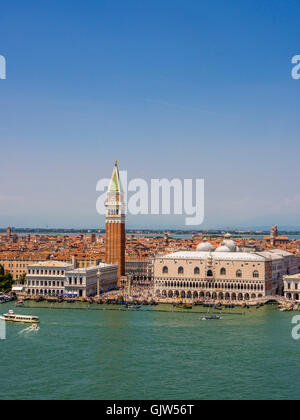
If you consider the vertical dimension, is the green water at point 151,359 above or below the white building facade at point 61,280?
below

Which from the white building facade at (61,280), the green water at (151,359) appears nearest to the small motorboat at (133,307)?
the green water at (151,359)

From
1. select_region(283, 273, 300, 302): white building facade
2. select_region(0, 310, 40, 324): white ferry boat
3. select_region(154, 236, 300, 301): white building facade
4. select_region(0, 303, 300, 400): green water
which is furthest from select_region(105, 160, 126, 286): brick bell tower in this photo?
select_region(0, 310, 40, 324): white ferry boat

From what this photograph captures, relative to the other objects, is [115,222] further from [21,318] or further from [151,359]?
[151,359]

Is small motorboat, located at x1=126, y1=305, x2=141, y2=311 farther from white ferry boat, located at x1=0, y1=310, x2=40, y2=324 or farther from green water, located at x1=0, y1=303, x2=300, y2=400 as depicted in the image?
white ferry boat, located at x1=0, y1=310, x2=40, y2=324

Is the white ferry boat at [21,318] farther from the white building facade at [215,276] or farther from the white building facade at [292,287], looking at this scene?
the white building facade at [292,287]

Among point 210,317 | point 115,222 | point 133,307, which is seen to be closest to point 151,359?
point 210,317
